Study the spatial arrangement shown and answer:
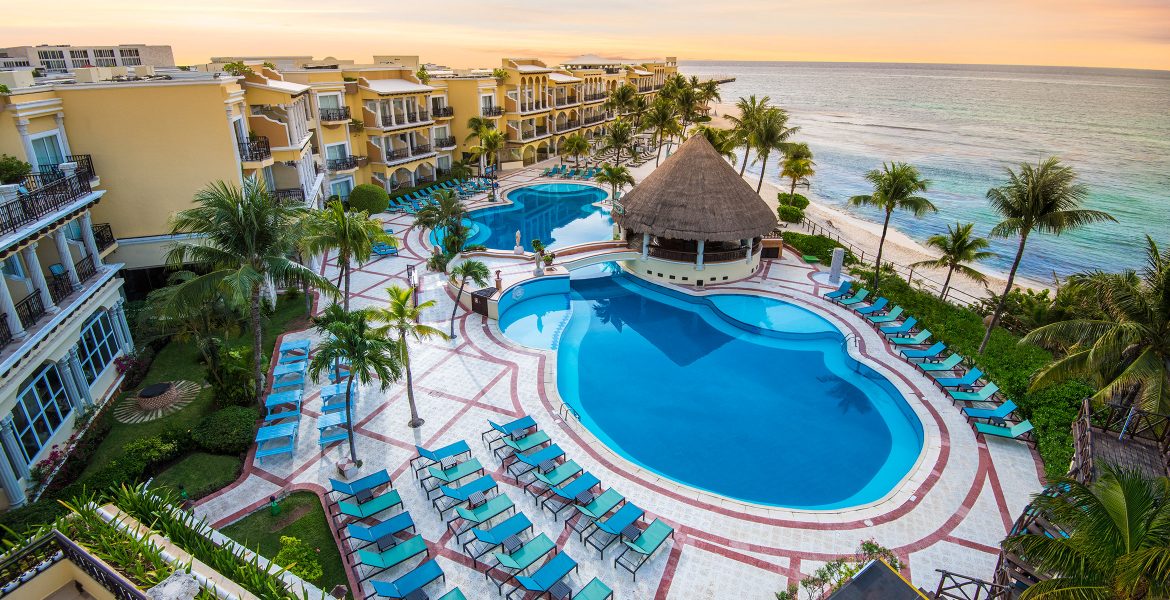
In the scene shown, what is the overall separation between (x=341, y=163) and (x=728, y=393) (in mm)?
30573

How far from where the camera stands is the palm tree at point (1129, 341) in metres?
11.7

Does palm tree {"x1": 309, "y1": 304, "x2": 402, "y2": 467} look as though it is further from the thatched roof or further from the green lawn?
the thatched roof

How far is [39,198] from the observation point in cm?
1532

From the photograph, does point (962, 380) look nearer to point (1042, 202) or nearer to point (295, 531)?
point (1042, 202)

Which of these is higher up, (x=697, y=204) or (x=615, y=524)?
(x=697, y=204)

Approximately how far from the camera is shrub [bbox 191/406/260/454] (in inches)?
630

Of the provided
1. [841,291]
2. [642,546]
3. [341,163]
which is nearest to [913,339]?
[841,291]

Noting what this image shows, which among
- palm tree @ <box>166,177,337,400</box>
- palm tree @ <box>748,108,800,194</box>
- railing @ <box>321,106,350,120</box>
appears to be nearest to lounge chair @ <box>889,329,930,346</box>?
palm tree @ <box>748,108,800,194</box>

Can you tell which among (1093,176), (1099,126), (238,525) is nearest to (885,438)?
(238,525)

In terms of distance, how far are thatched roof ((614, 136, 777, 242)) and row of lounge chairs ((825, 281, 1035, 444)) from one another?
18.9ft

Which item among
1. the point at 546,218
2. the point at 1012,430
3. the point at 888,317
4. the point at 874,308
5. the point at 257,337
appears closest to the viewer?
the point at 257,337

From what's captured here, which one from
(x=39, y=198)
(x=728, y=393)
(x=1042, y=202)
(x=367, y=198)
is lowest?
(x=728, y=393)

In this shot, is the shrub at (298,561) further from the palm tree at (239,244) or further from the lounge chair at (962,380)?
the lounge chair at (962,380)

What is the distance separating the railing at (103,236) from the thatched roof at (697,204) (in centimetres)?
2200
